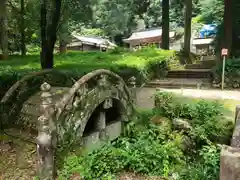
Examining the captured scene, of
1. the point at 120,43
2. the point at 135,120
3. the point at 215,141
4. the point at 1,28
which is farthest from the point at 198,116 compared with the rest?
the point at 120,43

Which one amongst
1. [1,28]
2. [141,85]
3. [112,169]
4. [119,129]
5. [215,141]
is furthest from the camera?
[1,28]

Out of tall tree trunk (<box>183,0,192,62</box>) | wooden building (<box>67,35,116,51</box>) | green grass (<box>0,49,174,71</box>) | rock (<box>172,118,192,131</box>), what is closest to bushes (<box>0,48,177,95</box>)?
green grass (<box>0,49,174,71</box>)

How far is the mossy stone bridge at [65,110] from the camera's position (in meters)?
4.25

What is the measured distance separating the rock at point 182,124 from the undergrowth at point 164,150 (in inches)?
3.4

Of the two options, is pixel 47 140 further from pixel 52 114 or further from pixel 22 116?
pixel 22 116

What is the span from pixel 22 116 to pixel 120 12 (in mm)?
32314

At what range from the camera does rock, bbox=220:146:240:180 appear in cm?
343

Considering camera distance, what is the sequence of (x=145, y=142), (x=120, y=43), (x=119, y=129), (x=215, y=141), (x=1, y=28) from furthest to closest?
(x=120, y=43), (x=1, y=28), (x=119, y=129), (x=215, y=141), (x=145, y=142)

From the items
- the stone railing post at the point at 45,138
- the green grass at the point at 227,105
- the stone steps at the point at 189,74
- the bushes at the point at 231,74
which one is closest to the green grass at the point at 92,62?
the stone steps at the point at 189,74

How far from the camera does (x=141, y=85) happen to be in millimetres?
11828

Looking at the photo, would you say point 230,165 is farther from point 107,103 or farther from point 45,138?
point 107,103

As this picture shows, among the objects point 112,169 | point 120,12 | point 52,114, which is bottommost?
point 112,169

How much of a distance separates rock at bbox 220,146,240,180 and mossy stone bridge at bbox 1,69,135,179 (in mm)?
2422

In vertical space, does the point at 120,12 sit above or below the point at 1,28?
above
